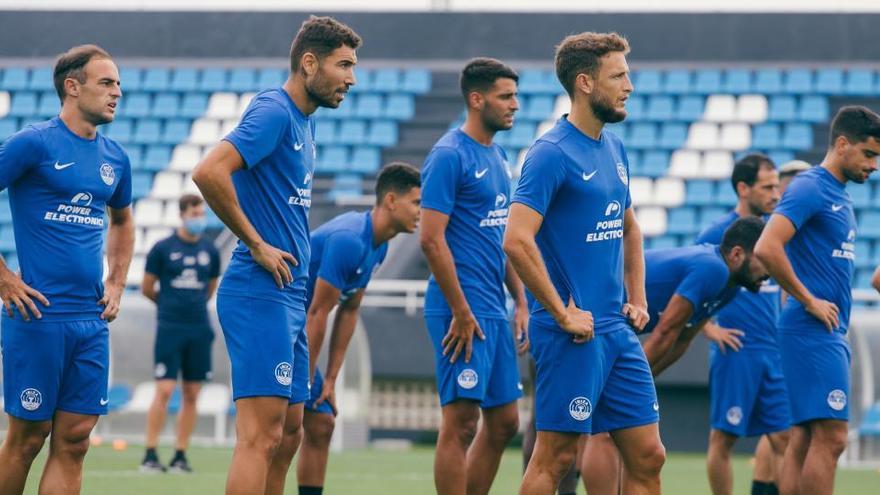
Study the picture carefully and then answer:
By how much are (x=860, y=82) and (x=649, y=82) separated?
323 cm

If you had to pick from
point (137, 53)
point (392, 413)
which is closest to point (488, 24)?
point (137, 53)

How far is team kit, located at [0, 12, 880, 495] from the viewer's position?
619 centimetres

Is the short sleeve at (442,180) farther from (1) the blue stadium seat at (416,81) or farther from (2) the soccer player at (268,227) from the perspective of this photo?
(1) the blue stadium seat at (416,81)

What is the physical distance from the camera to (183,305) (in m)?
12.7

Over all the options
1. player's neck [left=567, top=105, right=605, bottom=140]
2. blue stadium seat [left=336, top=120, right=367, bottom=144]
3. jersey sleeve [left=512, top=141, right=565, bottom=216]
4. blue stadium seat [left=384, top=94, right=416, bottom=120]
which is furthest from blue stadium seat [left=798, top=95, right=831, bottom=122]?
jersey sleeve [left=512, top=141, right=565, bottom=216]

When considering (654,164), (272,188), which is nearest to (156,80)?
(654,164)

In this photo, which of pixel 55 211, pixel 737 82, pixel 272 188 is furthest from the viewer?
pixel 737 82

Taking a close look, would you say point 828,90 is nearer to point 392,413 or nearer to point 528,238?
point 392,413

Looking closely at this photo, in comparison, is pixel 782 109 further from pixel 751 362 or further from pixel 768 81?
pixel 751 362

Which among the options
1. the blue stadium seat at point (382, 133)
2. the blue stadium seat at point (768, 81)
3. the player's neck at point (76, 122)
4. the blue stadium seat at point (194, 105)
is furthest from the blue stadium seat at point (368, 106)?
the player's neck at point (76, 122)

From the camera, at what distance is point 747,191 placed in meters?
9.95

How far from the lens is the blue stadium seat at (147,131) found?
2381cm

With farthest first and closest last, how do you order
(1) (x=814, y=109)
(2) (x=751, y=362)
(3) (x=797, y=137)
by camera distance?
(1) (x=814, y=109) < (3) (x=797, y=137) < (2) (x=751, y=362)

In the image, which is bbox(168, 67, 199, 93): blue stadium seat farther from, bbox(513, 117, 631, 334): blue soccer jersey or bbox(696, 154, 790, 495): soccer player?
bbox(513, 117, 631, 334): blue soccer jersey
